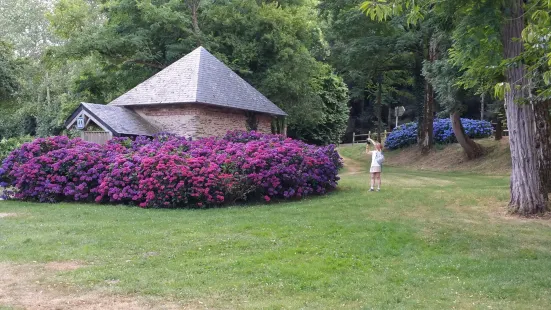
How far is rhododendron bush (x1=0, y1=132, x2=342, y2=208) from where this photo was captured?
43.6 feet

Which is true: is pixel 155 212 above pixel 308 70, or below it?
below

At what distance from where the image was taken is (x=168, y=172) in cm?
1328

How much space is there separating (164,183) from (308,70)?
16.2 meters

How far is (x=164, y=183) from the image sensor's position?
1330cm

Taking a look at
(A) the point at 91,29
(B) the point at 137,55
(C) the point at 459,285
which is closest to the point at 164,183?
(C) the point at 459,285

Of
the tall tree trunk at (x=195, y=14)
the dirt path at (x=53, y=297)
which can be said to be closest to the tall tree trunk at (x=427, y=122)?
the tall tree trunk at (x=195, y=14)

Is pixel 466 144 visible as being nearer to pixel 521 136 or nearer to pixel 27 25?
pixel 521 136

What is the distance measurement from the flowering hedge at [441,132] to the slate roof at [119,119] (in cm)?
1789

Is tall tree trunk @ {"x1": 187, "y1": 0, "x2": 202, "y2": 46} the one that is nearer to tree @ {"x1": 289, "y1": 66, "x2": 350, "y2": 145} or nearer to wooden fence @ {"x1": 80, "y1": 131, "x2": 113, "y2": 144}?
wooden fence @ {"x1": 80, "y1": 131, "x2": 113, "y2": 144}

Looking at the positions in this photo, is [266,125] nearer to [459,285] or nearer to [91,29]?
[91,29]

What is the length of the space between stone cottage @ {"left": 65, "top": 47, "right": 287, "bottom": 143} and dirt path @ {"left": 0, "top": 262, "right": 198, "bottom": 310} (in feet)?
38.0

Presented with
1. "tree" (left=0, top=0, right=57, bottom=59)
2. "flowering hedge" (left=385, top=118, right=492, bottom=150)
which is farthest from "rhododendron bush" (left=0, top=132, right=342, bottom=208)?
"tree" (left=0, top=0, right=57, bottom=59)

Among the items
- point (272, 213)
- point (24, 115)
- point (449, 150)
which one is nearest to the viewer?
point (272, 213)

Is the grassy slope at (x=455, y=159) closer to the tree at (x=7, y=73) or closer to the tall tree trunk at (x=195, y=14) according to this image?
the tall tree trunk at (x=195, y=14)
